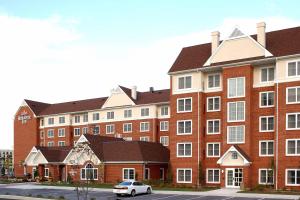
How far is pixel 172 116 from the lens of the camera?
171ft

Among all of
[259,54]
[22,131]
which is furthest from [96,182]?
[22,131]

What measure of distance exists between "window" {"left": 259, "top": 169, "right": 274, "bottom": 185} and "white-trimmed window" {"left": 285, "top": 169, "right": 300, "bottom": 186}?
1.56 metres

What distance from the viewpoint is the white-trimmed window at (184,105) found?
50844mm

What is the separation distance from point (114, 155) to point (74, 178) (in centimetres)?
749

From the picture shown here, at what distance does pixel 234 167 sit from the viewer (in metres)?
45.9

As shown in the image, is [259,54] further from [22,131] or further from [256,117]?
[22,131]

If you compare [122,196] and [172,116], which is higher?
[172,116]

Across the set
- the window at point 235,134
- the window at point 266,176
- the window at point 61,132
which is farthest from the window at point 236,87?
the window at point 61,132

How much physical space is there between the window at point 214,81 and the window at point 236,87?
2.33 m

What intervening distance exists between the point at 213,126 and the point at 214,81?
5.14m

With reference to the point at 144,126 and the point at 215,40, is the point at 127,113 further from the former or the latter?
the point at 215,40

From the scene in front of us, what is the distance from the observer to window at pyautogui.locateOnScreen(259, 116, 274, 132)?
4578cm

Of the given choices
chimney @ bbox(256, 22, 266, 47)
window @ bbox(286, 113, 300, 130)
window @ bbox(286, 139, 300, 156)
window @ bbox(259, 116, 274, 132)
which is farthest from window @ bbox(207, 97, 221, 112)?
window @ bbox(286, 139, 300, 156)

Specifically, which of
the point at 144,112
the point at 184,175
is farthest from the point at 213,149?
the point at 144,112
